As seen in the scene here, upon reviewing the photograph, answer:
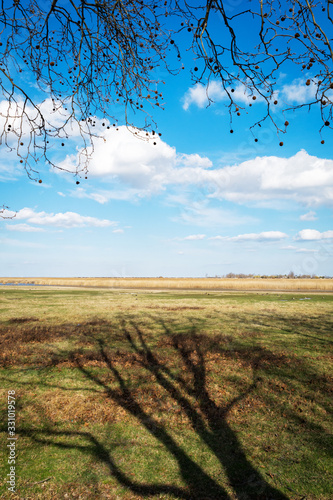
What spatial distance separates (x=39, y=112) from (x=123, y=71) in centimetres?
163

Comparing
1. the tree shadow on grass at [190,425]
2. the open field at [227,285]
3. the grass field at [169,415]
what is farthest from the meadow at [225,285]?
the tree shadow on grass at [190,425]

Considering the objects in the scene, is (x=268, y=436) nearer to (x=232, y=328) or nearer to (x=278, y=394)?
(x=278, y=394)

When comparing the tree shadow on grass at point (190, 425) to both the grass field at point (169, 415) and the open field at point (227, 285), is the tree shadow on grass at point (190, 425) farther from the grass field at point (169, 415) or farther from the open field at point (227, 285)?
the open field at point (227, 285)

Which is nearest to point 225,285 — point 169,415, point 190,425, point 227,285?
point 227,285

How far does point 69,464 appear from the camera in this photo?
4910mm

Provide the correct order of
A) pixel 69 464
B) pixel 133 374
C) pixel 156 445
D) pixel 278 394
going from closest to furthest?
pixel 69 464
pixel 156 445
pixel 278 394
pixel 133 374

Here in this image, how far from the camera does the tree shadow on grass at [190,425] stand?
440cm

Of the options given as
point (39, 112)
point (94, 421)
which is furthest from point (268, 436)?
point (39, 112)

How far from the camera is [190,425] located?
20.3 ft

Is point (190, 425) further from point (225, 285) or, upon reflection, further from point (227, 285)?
point (225, 285)

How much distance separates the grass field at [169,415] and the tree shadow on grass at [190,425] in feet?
0.08

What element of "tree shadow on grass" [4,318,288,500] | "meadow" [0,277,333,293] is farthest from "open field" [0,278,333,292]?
"tree shadow on grass" [4,318,288,500]

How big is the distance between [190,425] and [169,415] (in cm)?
57

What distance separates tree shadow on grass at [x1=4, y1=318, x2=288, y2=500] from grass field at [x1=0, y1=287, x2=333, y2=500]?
3cm
